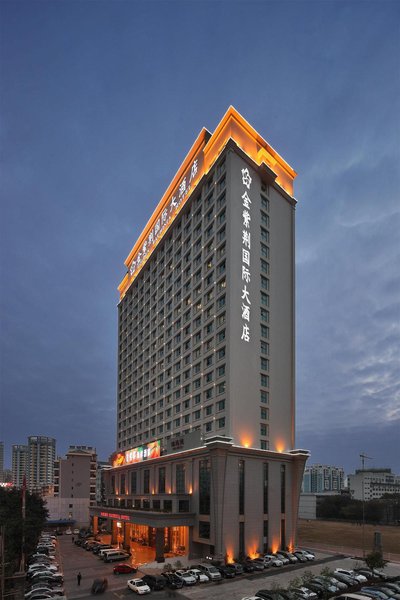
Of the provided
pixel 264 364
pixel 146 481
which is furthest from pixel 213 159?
pixel 146 481

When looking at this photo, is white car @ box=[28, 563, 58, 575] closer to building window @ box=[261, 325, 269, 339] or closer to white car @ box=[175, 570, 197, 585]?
white car @ box=[175, 570, 197, 585]

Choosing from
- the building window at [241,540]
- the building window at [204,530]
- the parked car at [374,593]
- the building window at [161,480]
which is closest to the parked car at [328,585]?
the parked car at [374,593]

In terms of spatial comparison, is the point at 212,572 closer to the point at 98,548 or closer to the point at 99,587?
the point at 99,587

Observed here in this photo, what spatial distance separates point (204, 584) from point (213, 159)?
56158 mm

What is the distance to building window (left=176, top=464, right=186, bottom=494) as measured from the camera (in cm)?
6800

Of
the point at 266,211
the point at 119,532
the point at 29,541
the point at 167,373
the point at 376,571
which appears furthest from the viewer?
the point at 167,373

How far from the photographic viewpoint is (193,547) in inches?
2399

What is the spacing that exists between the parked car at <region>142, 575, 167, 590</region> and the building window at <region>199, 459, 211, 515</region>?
13.5m

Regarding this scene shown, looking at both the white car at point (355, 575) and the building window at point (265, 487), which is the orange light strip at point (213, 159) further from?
the white car at point (355, 575)

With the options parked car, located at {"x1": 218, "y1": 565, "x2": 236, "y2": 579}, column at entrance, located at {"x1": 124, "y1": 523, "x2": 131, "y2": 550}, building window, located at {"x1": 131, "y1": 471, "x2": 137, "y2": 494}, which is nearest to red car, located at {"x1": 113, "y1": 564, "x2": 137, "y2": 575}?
parked car, located at {"x1": 218, "y1": 565, "x2": 236, "y2": 579}

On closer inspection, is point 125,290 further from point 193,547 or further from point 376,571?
point 376,571

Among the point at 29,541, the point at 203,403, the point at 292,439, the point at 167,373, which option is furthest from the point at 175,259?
the point at 29,541

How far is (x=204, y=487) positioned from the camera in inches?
2394

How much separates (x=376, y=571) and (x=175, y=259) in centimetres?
5598
